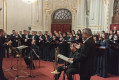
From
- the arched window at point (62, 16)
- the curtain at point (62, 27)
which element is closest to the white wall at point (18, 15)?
the curtain at point (62, 27)

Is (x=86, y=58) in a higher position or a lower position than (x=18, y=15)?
lower

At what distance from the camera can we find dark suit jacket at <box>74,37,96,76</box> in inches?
142

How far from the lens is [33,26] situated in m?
16.4

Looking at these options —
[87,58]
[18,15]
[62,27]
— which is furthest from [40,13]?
[87,58]

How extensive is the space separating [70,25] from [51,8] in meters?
2.73

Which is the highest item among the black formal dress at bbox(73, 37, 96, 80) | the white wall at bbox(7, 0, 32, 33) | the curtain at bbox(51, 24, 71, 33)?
the white wall at bbox(7, 0, 32, 33)

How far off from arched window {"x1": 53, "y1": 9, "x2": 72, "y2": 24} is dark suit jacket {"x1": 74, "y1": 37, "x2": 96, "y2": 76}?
13478 mm

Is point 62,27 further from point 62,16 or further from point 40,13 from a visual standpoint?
point 40,13

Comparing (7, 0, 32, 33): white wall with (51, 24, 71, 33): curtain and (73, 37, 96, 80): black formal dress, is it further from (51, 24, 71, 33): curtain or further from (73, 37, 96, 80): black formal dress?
(73, 37, 96, 80): black formal dress

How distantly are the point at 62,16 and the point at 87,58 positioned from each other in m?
13.9

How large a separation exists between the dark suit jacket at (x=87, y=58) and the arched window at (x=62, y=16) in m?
13.5

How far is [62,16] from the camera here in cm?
1722

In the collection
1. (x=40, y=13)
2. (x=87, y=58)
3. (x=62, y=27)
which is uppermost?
(x=40, y=13)

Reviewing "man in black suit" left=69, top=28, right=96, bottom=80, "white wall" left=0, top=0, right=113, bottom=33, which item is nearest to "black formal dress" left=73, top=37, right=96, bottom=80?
"man in black suit" left=69, top=28, right=96, bottom=80
